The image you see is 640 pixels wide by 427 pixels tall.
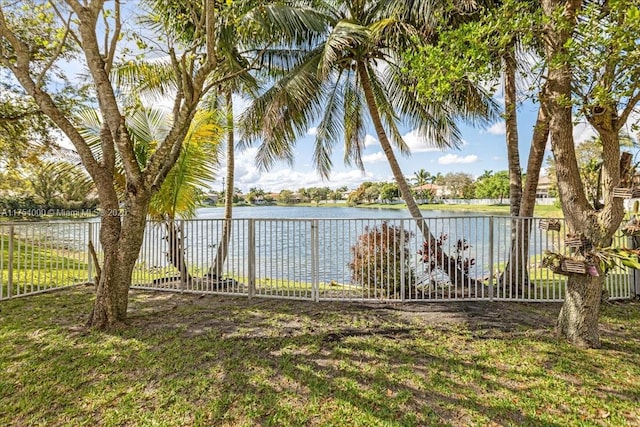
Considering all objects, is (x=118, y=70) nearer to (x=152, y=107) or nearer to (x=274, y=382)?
(x=152, y=107)

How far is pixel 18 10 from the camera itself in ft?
18.4

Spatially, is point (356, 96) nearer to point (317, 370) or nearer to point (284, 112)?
point (284, 112)

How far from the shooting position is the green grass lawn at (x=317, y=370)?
2215 mm

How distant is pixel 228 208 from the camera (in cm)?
661

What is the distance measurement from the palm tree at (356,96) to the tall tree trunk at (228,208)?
399 mm

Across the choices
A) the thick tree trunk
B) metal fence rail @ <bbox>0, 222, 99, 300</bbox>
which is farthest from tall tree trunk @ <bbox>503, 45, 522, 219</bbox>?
metal fence rail @ <bbox>0, 222, 99, 300</bbox>

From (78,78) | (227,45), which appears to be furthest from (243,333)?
(78,78)

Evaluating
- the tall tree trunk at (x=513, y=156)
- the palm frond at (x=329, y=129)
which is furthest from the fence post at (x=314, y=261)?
the tall tree trunk at (x=513, y=156)

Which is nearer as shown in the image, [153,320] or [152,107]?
[153,320]

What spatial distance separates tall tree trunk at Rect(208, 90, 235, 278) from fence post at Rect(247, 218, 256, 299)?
444 mm

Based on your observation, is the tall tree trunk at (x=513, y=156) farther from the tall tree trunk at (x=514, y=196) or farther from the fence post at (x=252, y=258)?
the fence post at (x=252, y=258)

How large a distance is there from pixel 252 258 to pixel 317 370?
262 cm

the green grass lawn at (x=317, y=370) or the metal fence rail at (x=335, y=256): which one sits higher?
the metal fence rail at (x=335, y=256)

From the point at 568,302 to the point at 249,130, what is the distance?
600cm
